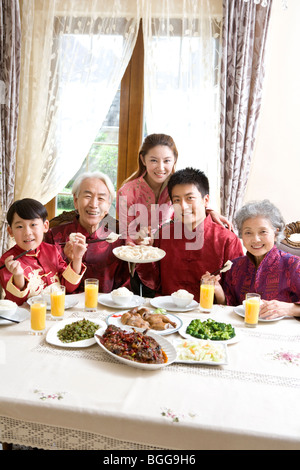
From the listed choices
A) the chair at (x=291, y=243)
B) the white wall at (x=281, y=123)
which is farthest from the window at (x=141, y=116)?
the chair at (x=291, y=243)

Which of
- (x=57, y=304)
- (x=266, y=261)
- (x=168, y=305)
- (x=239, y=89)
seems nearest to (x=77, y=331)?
(x=57, y=304)

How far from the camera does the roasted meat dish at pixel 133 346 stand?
138 centimetres

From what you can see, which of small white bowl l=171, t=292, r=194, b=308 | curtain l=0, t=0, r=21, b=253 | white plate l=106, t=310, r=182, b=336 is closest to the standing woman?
small white bowl l=171, t=292, r=194, b=308

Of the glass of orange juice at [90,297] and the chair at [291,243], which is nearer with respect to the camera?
the glass of orange juice at [90,297]

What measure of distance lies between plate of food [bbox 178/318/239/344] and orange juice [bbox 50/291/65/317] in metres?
0.51

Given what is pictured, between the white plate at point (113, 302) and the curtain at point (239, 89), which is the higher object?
the curtain at point (239, 89)

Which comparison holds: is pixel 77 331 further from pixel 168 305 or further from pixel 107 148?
pixel 107 148

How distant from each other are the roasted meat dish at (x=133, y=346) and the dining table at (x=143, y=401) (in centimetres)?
3

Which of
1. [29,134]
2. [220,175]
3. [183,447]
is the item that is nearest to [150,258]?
[183,447]

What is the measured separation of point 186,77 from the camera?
3727mm

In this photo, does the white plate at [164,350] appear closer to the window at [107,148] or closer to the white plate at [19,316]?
the white plate at [19,316]

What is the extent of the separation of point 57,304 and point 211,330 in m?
0.65

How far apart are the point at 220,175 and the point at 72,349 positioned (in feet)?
8.35
